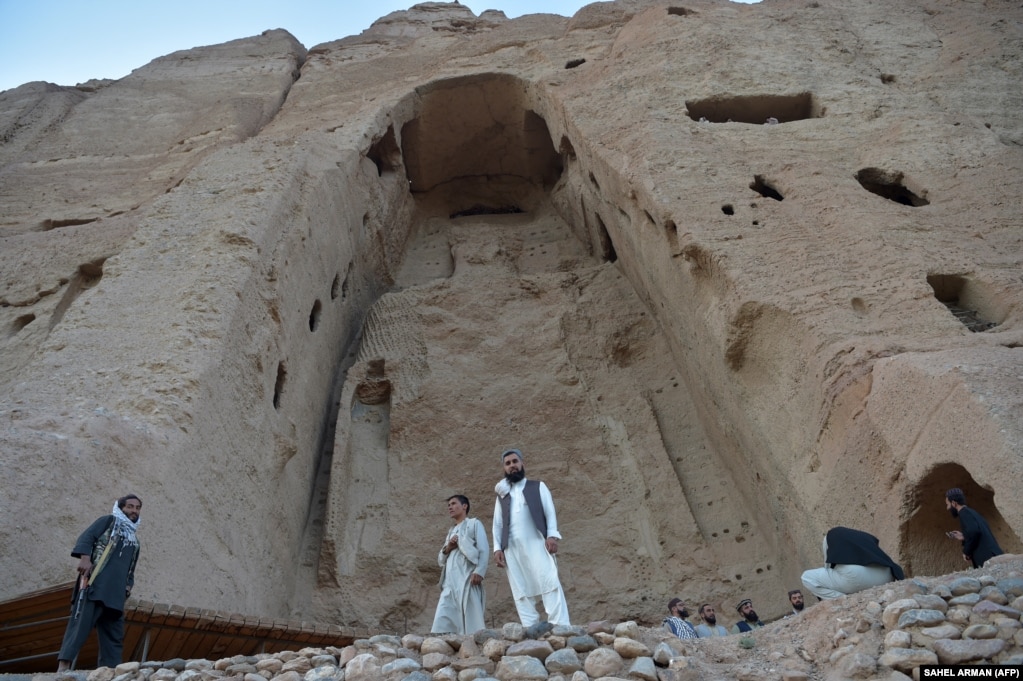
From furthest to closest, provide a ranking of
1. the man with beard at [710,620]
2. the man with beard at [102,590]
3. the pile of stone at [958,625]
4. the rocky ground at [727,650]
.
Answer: the man with beard at [710,620] < the man with beard at [102,590] < the rocky ground at [727,650] < the pile of stone at [958,625]

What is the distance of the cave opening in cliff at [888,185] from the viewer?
8.33 m

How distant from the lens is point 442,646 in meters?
3.98

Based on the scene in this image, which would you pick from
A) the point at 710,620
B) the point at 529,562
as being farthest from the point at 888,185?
the point at 529,562

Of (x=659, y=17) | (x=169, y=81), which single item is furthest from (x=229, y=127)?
(x=659, y=17)

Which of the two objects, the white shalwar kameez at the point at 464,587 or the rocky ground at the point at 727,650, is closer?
the rocky ground at the point at 727,650

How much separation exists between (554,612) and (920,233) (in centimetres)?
426

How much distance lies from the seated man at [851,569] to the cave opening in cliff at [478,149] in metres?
8.22

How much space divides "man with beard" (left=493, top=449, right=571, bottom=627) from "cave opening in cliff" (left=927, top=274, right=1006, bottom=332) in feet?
10.5

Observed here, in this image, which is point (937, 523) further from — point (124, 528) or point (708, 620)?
point (124, 528)

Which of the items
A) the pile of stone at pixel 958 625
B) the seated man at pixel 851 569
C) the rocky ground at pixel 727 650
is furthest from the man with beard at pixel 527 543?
the pile of stone at pixel 958 625

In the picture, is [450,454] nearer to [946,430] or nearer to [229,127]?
[946,430]

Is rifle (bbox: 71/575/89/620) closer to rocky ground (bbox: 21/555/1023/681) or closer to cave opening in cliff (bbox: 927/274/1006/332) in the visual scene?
rocky ground (bbox: 21/555/1023/681)

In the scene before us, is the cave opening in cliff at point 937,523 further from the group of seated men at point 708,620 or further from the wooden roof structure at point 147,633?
the wooden roof structure at point 147,633

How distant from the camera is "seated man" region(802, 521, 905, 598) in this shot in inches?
183
